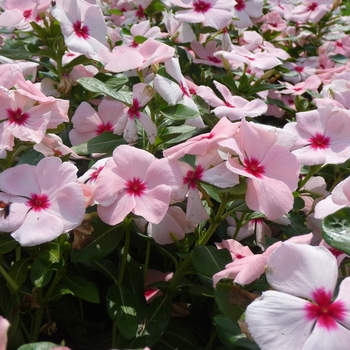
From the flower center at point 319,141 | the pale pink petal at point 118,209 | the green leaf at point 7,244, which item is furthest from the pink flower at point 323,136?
the green leaf at point 7,244

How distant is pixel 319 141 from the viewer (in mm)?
1313

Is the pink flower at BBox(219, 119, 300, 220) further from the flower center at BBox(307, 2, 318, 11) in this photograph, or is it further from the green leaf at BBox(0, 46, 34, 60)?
the flower center at BBox(307, 2, 318, 11)

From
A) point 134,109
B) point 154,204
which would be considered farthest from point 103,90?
point 154,204

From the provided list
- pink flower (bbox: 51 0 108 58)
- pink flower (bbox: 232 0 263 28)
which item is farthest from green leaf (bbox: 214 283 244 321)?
pink flower (bbox: 232 0 263 28)

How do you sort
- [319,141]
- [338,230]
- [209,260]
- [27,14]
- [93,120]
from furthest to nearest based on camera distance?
[27,14]
[93,120]
[319,141]
[209,260]
[338,230]

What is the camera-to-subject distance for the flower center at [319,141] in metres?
1.30

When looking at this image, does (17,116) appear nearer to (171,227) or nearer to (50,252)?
(50,252)

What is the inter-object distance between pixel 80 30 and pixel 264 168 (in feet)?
2.49

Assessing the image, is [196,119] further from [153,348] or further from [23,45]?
[23,45]

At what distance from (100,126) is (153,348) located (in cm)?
61

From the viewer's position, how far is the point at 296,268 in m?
0.74

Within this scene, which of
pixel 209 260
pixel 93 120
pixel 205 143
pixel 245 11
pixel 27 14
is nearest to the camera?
pixel 205 143

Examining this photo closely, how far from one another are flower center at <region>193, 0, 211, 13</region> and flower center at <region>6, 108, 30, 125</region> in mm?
862

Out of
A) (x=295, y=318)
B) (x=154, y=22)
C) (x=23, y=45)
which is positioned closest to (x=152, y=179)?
(x=295, y=318)
